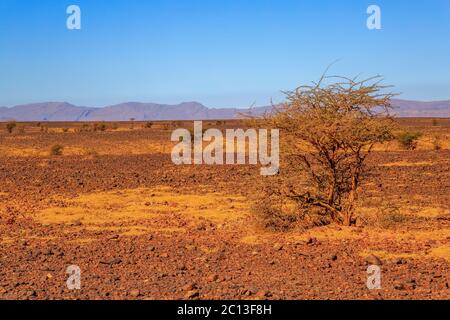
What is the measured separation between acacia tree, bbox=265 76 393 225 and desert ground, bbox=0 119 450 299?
0.54 m

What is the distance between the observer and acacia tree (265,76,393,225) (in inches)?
413

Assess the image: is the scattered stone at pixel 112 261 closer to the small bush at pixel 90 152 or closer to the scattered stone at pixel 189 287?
the scattered stone at pixel 189 287

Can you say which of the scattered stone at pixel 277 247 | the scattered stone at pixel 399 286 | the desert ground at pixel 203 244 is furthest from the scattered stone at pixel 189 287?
the scattered stone at pixel 277 247

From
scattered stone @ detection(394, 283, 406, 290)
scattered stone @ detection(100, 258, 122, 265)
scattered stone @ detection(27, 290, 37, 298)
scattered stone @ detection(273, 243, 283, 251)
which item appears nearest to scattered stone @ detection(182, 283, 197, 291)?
scattered stone @ detection(27, 290, 37, 298)

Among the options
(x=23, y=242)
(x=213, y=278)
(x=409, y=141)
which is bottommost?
(x=23, y=242)

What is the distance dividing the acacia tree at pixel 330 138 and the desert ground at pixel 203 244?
1.77 ft

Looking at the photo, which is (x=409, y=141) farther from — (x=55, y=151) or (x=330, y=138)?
(x=330, y=138)

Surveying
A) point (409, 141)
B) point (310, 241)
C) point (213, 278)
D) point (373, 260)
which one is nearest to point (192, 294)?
point (213, 278)

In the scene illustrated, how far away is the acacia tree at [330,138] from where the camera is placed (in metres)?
10.5

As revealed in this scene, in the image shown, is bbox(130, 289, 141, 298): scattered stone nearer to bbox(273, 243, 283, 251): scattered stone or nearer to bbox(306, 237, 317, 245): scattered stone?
bbox(273, 243, 283, 251): scattered stone

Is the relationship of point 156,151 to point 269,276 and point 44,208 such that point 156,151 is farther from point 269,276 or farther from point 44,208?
point 269,276

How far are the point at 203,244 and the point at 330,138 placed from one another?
2.93 meters

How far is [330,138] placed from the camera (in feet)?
34.9
